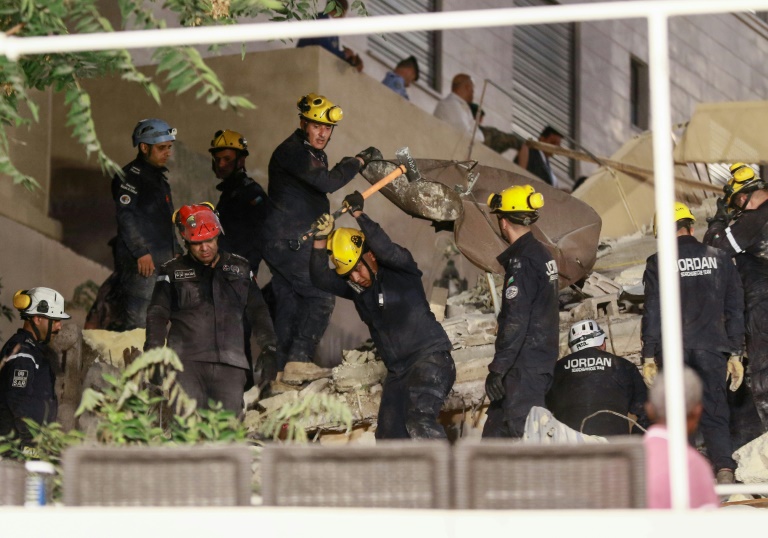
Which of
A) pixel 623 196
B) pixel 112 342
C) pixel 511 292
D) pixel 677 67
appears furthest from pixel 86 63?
pixel 677 67

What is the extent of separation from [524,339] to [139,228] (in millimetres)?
3394

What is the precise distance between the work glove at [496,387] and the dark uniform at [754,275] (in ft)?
6.39

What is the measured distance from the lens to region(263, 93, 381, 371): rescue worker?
11852mm

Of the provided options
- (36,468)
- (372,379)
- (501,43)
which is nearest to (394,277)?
(372,379)

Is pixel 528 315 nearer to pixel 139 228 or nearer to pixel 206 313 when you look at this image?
pixel 206 313

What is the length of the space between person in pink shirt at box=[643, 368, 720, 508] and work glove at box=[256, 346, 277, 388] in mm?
5012

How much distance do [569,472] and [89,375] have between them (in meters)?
7.31

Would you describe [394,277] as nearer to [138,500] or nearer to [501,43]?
[138,500]

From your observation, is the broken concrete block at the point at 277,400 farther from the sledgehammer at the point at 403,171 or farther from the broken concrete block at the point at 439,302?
the broken concrete block at the point at 439,302

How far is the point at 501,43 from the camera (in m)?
19.8

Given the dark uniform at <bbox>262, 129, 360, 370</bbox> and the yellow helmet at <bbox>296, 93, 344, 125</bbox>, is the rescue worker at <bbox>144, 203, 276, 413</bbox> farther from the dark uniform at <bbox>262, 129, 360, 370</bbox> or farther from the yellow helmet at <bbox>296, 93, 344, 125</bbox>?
the yellow helmet at <bbox>296, 93, 344, 125</bbox>

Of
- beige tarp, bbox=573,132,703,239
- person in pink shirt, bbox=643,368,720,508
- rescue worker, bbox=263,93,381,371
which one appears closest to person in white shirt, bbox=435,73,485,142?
beige tarp, bbox=573,132,703,239

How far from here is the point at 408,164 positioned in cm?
1166

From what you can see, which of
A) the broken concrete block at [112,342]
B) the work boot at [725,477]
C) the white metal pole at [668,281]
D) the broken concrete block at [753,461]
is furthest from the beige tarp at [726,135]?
the white metal pole at [668,281]
